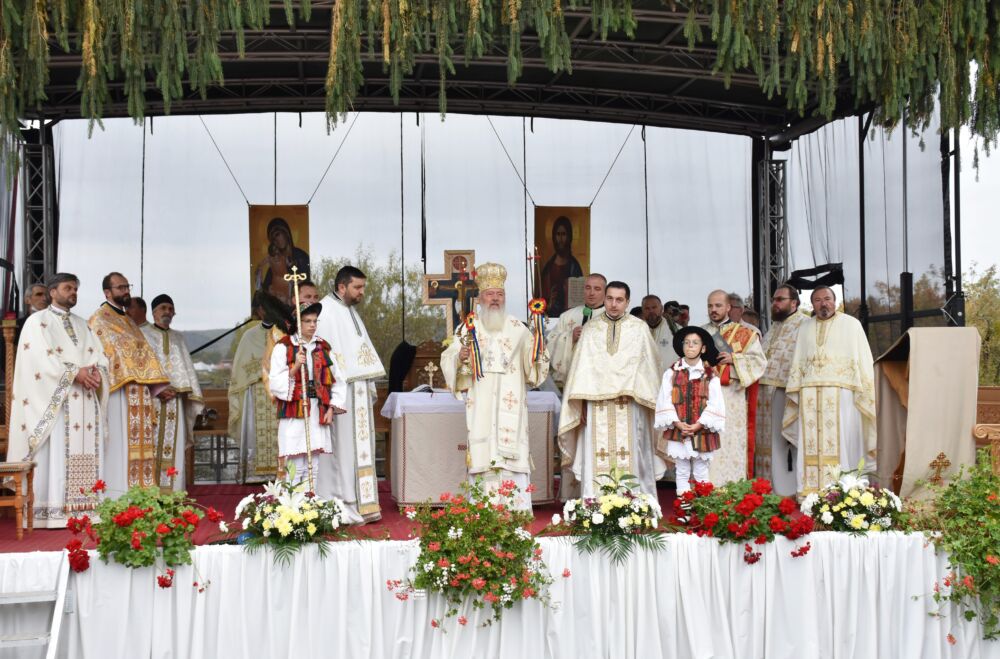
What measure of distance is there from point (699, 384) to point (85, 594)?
4163 mm

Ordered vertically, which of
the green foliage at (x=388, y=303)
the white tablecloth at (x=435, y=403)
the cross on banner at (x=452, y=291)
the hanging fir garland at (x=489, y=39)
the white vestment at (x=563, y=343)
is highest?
the hanging fir garland at (x=489, y=39)

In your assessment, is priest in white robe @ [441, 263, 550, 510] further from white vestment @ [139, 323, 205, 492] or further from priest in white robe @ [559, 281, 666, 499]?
white vestment @ [139, 323, 205, 492]

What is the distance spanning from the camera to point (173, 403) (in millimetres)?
9672

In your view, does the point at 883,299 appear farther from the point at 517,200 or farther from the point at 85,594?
the point at 85,594

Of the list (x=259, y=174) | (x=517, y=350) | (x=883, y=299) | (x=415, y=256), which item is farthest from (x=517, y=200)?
(x=517, y=350)

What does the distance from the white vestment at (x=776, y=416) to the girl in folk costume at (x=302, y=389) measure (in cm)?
408

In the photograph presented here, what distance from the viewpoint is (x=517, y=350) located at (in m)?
8.07

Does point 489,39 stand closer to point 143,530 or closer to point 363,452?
point 363,452

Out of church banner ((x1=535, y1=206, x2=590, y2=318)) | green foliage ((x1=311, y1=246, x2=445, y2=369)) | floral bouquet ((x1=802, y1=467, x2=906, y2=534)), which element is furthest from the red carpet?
church banner ((x1=535, y1=206, x2=590, y2=318))

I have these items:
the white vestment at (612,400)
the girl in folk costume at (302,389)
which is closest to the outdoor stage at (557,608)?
the girl in folk costume at (302,389)

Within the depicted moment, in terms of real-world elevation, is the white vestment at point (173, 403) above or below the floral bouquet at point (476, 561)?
above

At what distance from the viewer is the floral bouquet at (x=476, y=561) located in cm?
589

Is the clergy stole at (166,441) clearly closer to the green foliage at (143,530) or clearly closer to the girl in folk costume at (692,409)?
the green foliage at (143,530)

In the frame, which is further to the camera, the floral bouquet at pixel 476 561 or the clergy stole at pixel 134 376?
the clergy stole at pixel 134 376
